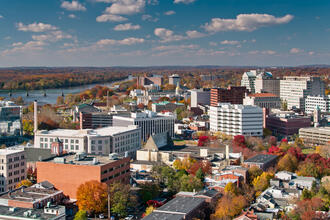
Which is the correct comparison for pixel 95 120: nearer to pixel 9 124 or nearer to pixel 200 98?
pixel 9 124

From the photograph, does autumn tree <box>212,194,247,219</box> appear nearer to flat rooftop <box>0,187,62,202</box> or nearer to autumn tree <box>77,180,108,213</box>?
autumn tree <box>77,180,108,213</box>

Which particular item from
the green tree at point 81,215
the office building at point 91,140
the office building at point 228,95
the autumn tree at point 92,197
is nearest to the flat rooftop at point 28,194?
the autumn tree at point 92,197

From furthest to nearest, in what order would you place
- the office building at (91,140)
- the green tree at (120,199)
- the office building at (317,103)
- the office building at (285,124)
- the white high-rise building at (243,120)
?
the office building at (317,103), the office building at (285,124), the white high-rise building at (243,120), the office building at (91,140), the green tree at (120,199)

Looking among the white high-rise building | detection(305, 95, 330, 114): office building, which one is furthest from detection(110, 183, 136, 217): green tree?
detection(305, 95, 330, 114): office building

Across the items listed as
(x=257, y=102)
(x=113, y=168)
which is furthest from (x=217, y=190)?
(x=257, y=102)

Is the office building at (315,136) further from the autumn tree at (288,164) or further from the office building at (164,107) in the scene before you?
the office building at (164,107)

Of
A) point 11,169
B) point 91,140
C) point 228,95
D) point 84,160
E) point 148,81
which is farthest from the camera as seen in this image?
point 148,81

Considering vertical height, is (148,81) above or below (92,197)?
above

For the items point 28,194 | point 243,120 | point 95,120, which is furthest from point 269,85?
point 28,194
